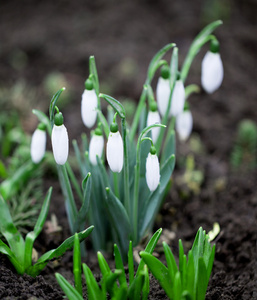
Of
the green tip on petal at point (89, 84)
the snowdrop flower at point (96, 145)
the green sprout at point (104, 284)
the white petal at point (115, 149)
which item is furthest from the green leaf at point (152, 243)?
the green tip on petal at point (89, 84)

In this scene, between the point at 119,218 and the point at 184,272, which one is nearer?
the point at 184,272

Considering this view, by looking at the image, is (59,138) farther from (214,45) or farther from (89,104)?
(214,45)

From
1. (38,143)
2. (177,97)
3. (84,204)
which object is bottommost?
(84,204)

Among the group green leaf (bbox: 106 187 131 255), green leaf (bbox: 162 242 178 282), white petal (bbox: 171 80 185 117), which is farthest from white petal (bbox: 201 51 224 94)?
green leaf (bbox: 162 242 178 282)

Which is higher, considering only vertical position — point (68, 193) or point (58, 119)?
point (58, 119)

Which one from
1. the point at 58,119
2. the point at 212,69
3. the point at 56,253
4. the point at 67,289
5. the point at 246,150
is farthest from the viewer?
the point at 246,150

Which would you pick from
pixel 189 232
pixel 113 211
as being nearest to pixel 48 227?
pixel 113 211

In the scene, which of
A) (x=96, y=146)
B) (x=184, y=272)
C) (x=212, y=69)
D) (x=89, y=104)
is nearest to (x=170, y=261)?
Result: (x=184, y=272)

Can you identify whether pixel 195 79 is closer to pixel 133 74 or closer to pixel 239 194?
pixel 133 74
